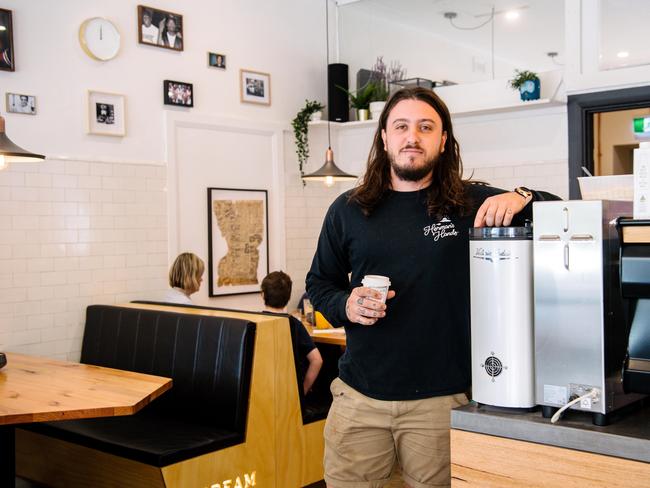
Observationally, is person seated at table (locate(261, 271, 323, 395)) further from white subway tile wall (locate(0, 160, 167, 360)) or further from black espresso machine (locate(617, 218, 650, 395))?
black espresso machine (locate(617, 218, 650, 395))

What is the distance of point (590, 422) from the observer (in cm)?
164

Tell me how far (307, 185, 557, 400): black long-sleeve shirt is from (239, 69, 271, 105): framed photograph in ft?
12.9

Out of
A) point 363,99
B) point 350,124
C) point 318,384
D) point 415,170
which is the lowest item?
point 318,384

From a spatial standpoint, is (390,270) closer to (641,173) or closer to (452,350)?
(452,350)

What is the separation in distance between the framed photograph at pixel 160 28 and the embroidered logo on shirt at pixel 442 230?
12.4ft

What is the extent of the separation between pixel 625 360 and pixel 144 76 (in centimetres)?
454

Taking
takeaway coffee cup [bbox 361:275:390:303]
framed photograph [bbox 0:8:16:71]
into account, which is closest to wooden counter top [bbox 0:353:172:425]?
takeaway coffee cup [bbox 361:275:390:303]

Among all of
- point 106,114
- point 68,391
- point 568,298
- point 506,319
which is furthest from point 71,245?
point 568,298

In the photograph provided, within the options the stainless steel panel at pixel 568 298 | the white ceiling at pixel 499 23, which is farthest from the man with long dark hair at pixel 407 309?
the white ceiling at pixel 499 23

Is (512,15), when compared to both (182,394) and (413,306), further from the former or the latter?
(413,306)

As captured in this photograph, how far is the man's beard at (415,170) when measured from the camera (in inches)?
92.6

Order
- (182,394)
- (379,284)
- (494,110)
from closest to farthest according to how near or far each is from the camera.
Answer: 1. (379,284)
2. (182,394)
3. (494,110)

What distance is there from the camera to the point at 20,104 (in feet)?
15.5

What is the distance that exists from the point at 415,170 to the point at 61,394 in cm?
190
